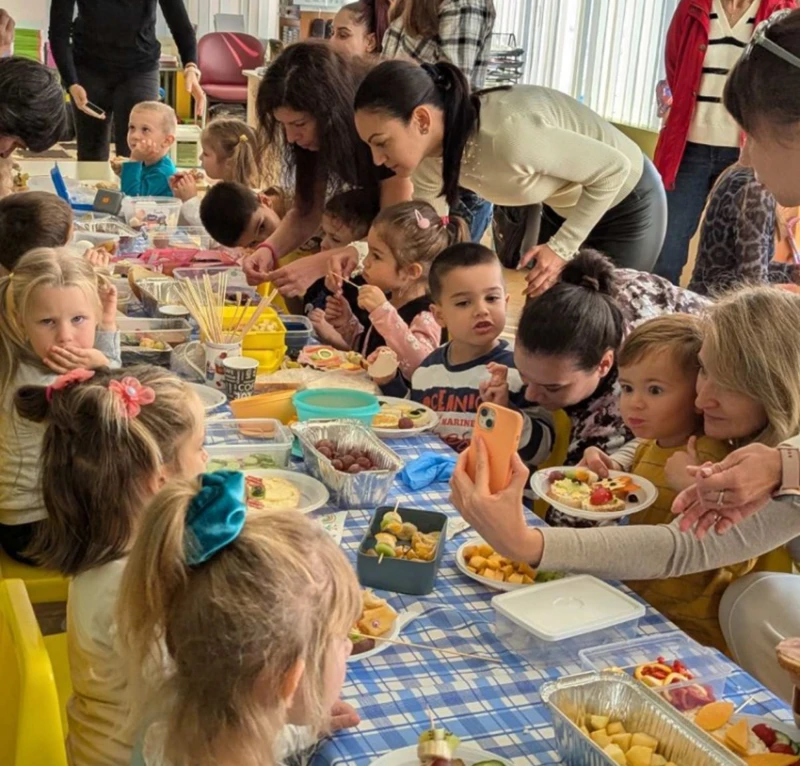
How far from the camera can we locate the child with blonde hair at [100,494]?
1.32 metres

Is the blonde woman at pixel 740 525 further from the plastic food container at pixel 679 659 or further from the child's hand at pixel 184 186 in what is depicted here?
the child's hand at pixel 184 186

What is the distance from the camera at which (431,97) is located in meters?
2.54

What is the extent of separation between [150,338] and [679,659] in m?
1.66

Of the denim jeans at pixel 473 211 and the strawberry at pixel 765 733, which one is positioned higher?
the denim jeans at pixel 473 211

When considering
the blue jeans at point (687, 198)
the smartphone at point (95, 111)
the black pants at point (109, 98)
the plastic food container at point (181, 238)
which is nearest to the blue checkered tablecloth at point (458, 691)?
the plastic food container at point (181, 238)

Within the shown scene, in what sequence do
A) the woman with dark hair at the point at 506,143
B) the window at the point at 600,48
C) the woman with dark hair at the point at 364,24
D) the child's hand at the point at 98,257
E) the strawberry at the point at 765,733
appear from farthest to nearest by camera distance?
the window at the point at 600,48
the woman with dark hair at the point at 364,24
the child's hand at the point at 98,257
the woman with dark hair at the point at 506,143
the strawberry at the point at 765,733

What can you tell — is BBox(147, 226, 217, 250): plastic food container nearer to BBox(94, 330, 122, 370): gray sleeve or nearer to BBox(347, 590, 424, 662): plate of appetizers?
BBox(94, 330, 122, 370): gray sleeve

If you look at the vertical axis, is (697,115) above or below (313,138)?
above

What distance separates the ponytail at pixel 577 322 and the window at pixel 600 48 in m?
4.06

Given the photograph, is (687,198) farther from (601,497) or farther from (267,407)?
(601,497)

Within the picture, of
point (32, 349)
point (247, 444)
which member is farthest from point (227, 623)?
point (32, 349)

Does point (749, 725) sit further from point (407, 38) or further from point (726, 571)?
point (407, 38)

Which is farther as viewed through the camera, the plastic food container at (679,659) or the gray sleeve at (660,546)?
the gray sleeve at (660,546)

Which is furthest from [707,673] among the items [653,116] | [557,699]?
[653,116]
